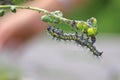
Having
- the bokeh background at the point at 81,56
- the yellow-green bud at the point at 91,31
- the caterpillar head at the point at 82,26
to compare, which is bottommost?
the yellow-green bud at the point at 91,31

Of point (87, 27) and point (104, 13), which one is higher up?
point (104, 13)

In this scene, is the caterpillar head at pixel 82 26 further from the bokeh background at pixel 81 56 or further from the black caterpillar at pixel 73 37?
the bokeh background at pixel 81 56

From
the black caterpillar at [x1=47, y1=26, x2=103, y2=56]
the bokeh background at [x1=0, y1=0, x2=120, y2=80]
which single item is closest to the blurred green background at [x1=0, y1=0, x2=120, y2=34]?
the bokeh background at [x1=0, y1=0, x2=120, y2=80]

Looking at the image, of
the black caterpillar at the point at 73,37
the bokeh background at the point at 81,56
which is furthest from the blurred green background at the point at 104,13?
the black caterpillar at the point at 73,37

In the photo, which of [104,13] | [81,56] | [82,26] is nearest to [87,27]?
[82,26]

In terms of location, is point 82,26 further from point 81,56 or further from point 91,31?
point 81,56

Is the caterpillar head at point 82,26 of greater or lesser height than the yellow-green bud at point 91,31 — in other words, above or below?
above

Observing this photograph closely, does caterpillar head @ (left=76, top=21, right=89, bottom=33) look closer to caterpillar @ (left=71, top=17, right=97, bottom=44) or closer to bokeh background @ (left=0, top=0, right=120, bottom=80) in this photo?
caterpillar @ (left=71, top=17, right=97, bottom=44)

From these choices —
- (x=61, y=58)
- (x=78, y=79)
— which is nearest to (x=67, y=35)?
(x=78, y=79)

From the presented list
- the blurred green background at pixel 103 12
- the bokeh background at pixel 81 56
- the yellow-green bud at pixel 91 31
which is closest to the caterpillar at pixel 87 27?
the yellow-green bud at pixel 91 31

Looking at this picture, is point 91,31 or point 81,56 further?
point 81,56

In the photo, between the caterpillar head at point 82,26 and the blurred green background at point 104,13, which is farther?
the blurred green background at point 104,13
